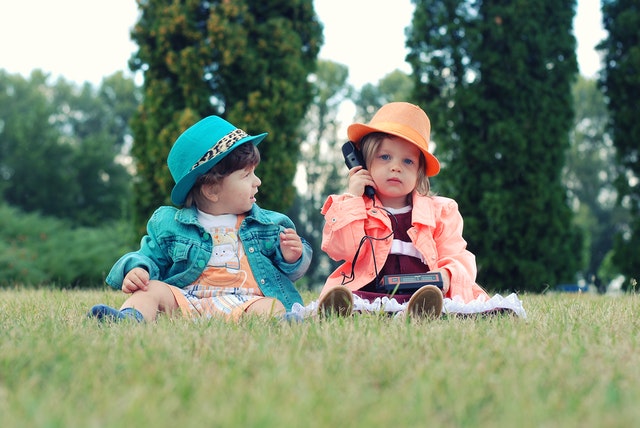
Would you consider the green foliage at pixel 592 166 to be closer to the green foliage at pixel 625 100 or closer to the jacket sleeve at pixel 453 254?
the green foliage at pixel 625 100

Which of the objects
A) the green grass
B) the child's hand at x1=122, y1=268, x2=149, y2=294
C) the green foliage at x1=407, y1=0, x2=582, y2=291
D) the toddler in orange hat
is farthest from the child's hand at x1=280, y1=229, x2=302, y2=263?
the green foliage at x1=407, y1=0, x2=582, y2=291

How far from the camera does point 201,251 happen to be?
14.3 feet

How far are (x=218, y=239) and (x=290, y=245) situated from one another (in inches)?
18.6

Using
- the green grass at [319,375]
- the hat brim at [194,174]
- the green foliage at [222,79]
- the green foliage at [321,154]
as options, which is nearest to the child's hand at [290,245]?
the hat brim at [194,174]

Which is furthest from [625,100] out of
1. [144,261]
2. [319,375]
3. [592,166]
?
[592,166]

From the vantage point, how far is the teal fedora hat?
171 inches

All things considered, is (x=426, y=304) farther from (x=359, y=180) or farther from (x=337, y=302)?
(x=359, y=180)

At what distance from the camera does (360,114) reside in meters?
25.8

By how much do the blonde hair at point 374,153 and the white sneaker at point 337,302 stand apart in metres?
1.04

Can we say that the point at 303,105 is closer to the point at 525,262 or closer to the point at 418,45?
the point at 418,45

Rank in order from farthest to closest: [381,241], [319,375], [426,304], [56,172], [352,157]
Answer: [56,172] < [352,157] < [381,241] < [426,304] < [319,375]

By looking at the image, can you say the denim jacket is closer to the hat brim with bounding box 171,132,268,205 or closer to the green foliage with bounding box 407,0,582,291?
the hat brim with bounding box 171,132,268,205

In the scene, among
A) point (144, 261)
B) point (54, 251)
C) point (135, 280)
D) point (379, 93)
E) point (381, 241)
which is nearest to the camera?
point (135, 280)

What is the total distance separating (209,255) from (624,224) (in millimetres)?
26958
